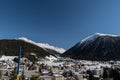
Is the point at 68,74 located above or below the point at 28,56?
below

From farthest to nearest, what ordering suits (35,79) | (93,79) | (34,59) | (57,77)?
1. (34,59)
2. (57,77)
3. (93,79)
4. (35,79)

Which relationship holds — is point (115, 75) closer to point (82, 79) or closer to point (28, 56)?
point (82, 79)

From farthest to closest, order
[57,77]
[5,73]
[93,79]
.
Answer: [5,73], [57,77], [93,79]

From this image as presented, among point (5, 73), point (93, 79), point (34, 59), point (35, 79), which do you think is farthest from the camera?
point (34, 59)

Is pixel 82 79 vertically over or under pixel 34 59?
under

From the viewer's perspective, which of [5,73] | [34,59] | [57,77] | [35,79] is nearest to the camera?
[35,79]

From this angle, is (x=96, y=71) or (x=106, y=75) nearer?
(x=106, y=75)

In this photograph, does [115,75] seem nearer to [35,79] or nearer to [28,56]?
[35,79]

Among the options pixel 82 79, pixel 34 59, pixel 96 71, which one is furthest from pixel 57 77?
pixel 34 59

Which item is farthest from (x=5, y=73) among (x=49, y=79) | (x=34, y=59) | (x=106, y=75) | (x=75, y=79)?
(x=34, y=59)
